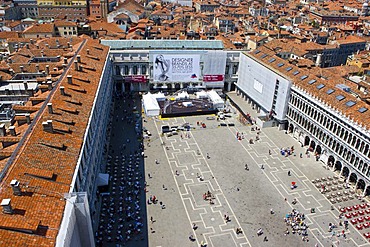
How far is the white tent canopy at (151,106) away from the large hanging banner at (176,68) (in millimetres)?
11065

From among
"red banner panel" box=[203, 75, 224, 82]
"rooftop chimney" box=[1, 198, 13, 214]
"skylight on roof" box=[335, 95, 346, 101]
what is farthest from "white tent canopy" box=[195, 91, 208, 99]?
"rooftop chimney" box=[1, 198, 13, 214]

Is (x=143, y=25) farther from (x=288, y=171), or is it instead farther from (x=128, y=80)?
(x=288, y=171)

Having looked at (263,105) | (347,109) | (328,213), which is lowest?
(328,213)

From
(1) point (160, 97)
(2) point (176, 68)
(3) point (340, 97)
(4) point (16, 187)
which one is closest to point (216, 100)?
(1) point (160, 97)

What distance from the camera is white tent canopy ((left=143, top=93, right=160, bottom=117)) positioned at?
89.3m

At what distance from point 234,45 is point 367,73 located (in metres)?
40.8

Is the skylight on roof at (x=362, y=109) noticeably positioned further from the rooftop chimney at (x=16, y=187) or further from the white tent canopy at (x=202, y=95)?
the rooftop chimney at (x=16, y=187)

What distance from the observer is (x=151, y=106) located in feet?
296

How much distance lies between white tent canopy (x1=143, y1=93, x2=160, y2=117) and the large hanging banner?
36.3ft

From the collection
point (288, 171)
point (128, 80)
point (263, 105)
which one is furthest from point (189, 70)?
point (288, 171)

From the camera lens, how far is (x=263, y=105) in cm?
9125

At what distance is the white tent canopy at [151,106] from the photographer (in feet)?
293

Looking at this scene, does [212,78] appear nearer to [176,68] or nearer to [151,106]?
[176,68]

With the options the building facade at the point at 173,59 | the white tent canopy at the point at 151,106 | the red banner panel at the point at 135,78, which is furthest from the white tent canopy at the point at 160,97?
the red banner panel at the point at 135,78
